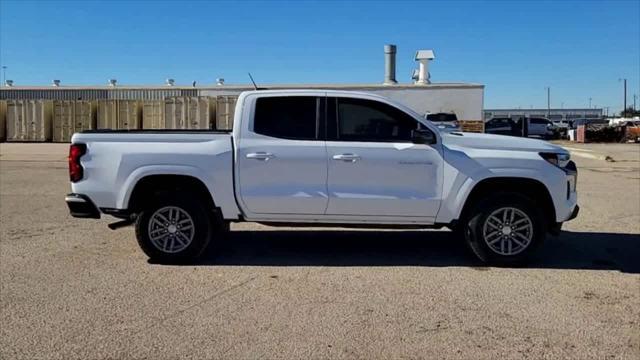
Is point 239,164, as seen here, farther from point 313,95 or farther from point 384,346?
point 384,346

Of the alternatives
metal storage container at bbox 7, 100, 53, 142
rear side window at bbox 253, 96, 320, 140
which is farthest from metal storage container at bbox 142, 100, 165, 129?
rear side window at bbox 253, 96, 320, 140

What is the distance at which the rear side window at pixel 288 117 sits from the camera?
7.08 meters

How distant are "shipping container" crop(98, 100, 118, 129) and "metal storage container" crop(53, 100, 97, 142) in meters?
0.51

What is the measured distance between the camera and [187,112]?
36406 millimetres

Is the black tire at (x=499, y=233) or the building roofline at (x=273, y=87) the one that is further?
the building roofline at (x=273, y=87)

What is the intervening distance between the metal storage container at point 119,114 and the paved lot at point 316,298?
2847 centimetres

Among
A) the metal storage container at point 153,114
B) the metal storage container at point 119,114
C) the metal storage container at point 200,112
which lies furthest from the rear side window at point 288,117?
the metal storage container at point 119,114

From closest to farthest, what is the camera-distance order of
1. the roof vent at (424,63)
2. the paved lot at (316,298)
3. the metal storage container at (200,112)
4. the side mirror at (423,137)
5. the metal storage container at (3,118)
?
the paved lot at (316,298) → the side mirror at (423,137) → the metal storage container at (200,112) → the metal storage container at (3,118) → the roof vent at (424,63)

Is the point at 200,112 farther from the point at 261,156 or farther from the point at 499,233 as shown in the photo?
the point at 499,233

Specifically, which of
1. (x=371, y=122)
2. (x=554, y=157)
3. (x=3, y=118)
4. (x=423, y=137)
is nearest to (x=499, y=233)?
(x=554, y=157)

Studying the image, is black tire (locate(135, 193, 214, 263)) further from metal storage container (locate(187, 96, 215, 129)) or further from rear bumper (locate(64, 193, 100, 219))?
metal storage container (locate(187, 96, 215, 129))

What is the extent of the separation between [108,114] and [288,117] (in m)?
32.2

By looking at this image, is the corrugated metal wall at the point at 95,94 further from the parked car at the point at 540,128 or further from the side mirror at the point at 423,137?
the side mirror at the point at 423,137

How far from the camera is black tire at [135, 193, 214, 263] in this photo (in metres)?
7.02
